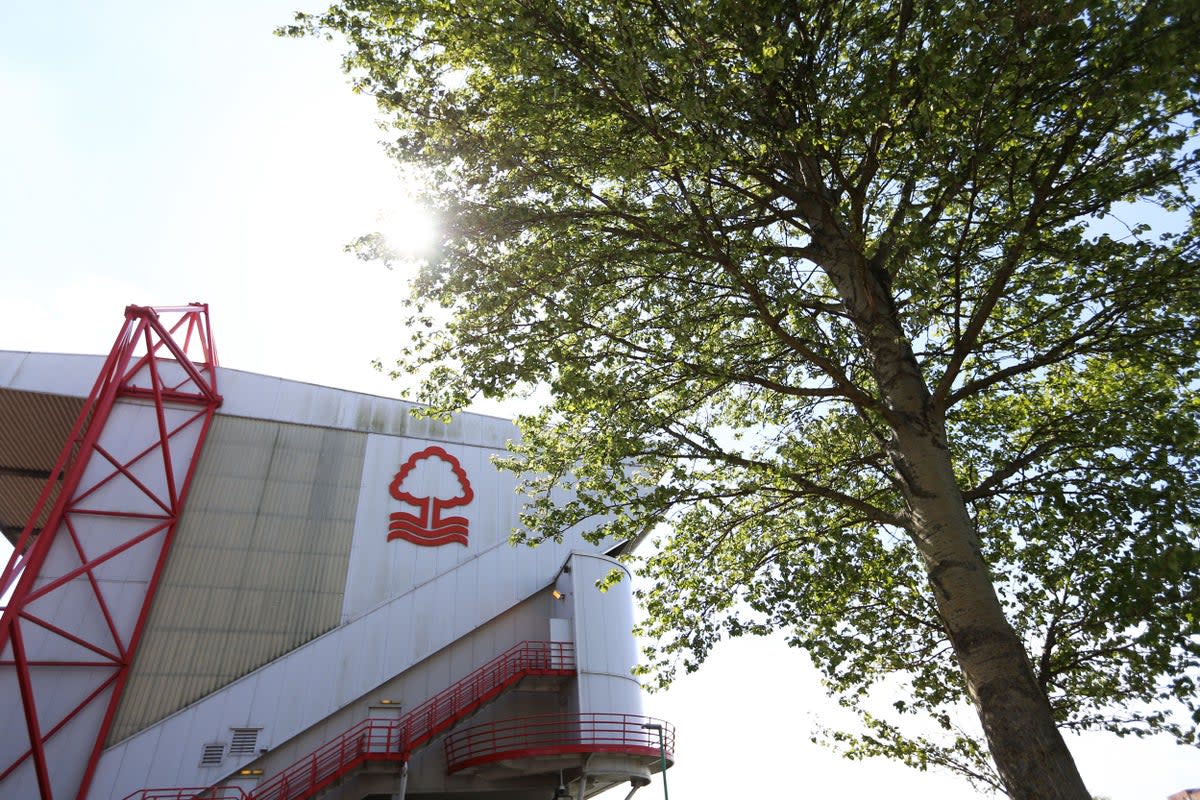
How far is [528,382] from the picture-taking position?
924 cm

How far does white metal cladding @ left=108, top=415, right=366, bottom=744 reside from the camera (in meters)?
17.7

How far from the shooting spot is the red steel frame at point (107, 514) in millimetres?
A: 16234

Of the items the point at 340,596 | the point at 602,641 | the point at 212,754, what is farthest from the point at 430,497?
the point at 212,754

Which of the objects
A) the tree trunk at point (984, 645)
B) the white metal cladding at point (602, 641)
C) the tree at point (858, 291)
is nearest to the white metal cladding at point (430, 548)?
the white metal cladding at point (602, 641)

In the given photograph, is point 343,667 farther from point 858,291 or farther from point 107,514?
point 858,291

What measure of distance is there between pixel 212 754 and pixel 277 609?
381cm

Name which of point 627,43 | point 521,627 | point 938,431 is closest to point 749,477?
point 938,431

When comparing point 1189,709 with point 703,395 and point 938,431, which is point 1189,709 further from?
point 703,395

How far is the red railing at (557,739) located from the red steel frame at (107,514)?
882 centimetres

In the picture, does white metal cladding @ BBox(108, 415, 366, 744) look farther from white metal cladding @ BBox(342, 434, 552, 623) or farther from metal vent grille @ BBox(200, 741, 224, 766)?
metal vent grille @ BBox(200, 741, 224, 766)

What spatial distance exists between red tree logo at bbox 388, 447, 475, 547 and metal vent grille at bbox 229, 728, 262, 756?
6.40 metres

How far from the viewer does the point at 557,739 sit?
18.5 m

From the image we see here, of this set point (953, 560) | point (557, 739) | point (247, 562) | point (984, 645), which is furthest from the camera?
point (247, 562)

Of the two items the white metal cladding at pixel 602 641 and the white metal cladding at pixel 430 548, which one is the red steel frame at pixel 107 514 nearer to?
the white metal cladding at pixel 430 548
